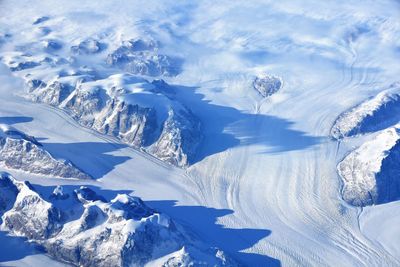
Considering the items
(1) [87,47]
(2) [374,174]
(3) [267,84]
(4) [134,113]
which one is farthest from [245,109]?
(1) [87,47]

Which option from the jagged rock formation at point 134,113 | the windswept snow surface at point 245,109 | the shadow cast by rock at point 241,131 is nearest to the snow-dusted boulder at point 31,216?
the windswept snow surface at point 245,109

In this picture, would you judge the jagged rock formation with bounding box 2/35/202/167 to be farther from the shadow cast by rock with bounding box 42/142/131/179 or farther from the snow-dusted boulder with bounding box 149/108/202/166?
the shadow cast by rock with bounding box 42/142/131/179

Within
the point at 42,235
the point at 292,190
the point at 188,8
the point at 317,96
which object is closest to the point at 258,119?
the point at 317,96

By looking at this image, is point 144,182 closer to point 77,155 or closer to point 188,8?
point 77,155

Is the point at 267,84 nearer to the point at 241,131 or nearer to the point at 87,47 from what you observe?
the point at 241,131

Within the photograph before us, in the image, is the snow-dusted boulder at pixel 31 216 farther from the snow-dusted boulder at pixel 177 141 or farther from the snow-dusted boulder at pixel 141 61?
the snow-dusted boulder at pixel 141 61
